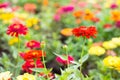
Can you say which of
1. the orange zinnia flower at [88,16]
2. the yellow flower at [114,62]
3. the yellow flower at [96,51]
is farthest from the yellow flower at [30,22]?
the yellow flower at [114,62]

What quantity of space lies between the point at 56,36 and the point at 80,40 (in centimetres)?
43

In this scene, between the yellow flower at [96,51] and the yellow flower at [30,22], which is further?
the yellow flower at [30,22]

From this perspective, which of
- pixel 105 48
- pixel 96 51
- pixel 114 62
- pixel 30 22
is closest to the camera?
pixel 114 62

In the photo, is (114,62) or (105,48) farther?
(105,48)

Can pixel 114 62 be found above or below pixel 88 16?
above

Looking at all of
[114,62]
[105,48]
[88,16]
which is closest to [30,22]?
[88,16]

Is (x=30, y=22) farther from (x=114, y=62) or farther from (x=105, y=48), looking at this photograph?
(x=114, y=62)

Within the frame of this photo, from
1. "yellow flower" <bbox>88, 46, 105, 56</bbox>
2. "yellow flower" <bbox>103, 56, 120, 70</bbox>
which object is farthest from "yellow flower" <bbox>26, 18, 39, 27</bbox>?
"yellow flower" <bbox>103, 56, 120, 70</bbox>

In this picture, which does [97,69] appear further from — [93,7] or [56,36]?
[93,7]

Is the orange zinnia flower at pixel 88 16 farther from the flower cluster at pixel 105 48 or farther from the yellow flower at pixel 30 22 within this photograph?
the flower cluster at pixel 105 48

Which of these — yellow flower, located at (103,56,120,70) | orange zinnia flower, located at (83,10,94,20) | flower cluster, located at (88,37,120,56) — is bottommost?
orange zinnia flower, located at (83,10,94,20)

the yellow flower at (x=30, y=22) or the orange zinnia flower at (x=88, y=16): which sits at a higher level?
the yellow flower at (x=30, y=22)

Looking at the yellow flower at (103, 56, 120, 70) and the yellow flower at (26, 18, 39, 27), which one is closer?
the yellow flower at (103, 56, 120, 70)

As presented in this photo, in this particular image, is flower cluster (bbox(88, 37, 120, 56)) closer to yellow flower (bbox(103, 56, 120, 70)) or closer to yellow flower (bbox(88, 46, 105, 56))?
yellow flower (bbox(88, 46, 105, 56))
